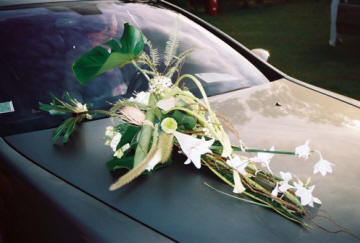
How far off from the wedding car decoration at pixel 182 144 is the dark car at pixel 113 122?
0.16 ft

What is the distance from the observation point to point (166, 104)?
1522mm

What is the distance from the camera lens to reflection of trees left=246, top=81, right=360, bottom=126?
1948 millimetres

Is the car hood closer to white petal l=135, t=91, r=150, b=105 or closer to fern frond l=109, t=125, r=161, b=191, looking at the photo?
fern frond l=109, t=125, r=161, b=191

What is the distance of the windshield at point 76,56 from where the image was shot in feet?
6.19

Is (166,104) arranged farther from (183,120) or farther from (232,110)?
(232,110)

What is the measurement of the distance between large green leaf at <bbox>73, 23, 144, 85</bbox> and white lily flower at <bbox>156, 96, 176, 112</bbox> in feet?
0.62

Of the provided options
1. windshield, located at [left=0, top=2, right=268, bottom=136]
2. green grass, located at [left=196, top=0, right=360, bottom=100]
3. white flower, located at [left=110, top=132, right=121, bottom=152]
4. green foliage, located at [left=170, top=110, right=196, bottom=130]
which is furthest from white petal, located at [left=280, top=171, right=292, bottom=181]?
green grass, located at [left=196, top=0, right=360, bottom=100]

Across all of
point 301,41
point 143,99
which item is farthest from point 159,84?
point 301,41

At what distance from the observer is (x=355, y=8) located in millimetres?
6516

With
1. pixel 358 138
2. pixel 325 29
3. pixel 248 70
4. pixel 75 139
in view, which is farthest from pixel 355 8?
pixel 75 139

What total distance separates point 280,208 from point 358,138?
664 millimetres

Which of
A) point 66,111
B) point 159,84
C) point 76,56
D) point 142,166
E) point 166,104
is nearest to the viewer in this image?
point 142,166

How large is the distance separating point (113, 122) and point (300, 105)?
2.94 feet

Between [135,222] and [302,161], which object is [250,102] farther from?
[135,222]
